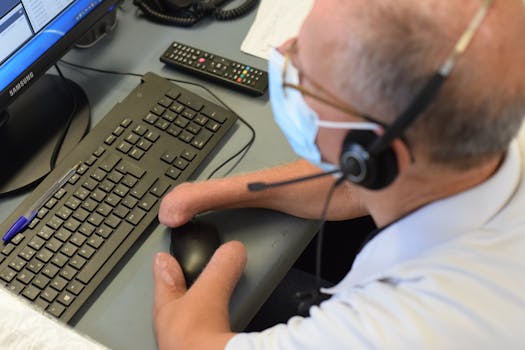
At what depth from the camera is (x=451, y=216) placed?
650 mm

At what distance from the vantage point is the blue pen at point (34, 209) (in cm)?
81

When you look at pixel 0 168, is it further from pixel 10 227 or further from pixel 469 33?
pixel 469 33

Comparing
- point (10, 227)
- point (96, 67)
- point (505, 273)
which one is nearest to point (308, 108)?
point (505, 273)

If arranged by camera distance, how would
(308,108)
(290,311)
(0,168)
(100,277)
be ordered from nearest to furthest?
(308,108)
(100,277)
(0,168)
(290,311)

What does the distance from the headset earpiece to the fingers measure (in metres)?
0.23

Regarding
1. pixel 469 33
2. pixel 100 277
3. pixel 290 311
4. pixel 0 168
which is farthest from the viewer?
pixel 290 311

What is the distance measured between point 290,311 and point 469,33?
651 millimetres

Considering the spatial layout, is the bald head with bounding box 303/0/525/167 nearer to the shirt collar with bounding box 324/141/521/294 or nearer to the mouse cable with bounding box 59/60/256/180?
the shirt collar with bounding box 324/141/521/294

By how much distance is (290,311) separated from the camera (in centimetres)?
105

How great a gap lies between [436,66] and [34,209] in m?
0.57

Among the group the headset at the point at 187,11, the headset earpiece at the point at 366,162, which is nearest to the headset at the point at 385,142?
the headset earpiece at the point at 366,162

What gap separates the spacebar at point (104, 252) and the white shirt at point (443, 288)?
0.21m

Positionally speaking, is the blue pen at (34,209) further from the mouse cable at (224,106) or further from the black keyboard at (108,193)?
the mouse cable at (224,106)

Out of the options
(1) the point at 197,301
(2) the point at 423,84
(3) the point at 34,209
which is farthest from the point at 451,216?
(3) the point at 34,209
